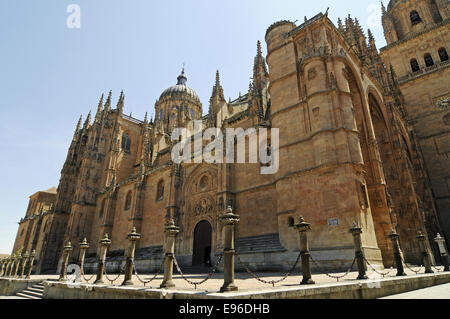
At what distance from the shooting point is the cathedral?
13891 millimetres

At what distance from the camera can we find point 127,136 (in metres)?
38.5

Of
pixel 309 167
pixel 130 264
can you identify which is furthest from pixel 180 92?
pixel 130 264

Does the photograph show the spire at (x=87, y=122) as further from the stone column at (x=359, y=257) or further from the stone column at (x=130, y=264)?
the stone column at (x=359, y=257)

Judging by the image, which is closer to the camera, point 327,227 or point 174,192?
point 327,227

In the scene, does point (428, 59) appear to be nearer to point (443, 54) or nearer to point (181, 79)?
point (443, 54)

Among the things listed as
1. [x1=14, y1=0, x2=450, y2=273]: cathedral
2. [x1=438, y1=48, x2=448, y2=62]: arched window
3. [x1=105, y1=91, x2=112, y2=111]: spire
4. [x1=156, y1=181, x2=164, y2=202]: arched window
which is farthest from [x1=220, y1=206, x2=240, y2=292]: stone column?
[x1=105, y1=91, x2=112, y2=111]: spire

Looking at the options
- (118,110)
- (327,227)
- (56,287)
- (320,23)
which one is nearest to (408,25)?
(320,23)

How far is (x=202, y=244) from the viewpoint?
20500mm

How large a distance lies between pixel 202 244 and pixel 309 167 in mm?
10593

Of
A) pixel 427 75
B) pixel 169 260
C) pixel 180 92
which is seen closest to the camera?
pixel 169 260

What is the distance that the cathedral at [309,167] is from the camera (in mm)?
13891

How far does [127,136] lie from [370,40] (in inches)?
1259

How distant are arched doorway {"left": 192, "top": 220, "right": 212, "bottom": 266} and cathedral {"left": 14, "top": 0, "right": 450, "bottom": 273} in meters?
0.09

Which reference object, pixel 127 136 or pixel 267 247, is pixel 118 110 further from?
pixel 267 247
